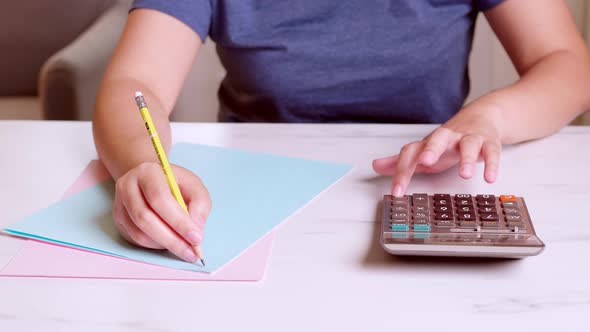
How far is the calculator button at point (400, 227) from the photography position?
61cm

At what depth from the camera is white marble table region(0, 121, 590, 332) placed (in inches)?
19.8

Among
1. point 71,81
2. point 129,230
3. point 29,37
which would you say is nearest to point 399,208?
point 129,230

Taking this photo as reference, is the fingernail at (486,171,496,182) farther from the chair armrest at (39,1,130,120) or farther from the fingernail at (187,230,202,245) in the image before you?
the chair armrest at (39,1,130,120)

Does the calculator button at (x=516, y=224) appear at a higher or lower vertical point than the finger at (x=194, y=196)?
higher

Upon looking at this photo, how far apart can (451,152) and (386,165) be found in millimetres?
68

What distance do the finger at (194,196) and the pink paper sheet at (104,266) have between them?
0.05 meters

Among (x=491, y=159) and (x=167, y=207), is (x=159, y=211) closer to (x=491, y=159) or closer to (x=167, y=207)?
(x=167, y=207)

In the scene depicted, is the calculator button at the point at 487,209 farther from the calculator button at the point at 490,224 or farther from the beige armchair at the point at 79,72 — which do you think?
the beige armchair at the point at 79,72

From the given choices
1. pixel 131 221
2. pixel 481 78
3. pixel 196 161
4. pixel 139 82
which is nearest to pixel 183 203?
pixel 131 221

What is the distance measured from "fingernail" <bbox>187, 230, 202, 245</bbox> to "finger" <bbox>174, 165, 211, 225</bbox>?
27 millimetres

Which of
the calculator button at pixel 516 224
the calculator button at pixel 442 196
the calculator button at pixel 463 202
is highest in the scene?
the calculator button at pixel 516 224

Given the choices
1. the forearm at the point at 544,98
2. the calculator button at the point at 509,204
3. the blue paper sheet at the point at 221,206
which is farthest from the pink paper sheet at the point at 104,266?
the forearm at the point at 544,98

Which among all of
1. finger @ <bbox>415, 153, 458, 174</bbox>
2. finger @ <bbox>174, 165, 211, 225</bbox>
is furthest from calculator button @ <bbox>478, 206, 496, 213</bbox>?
finger @ <bbox>174, 165, 211, 225</bbox>

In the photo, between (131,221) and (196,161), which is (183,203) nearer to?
(131,221)
